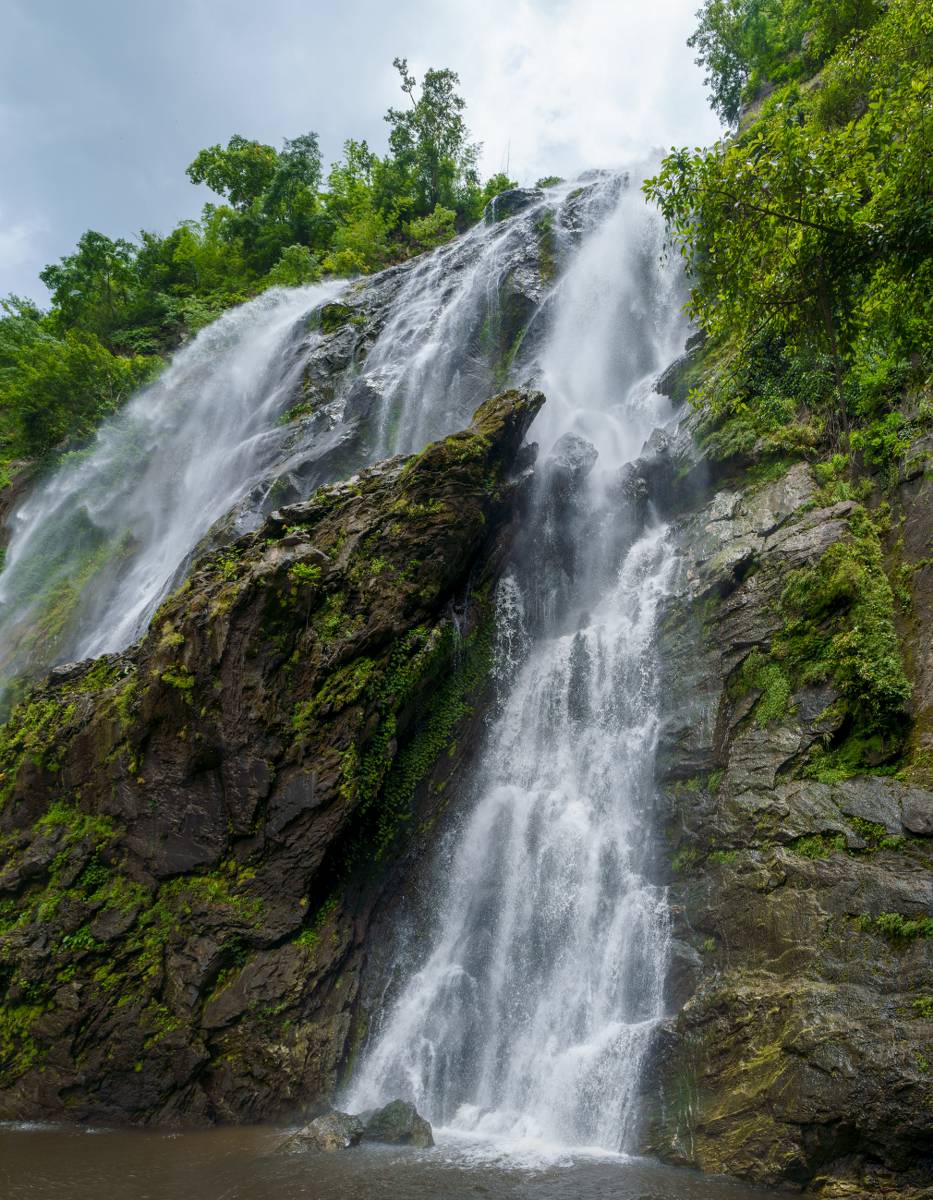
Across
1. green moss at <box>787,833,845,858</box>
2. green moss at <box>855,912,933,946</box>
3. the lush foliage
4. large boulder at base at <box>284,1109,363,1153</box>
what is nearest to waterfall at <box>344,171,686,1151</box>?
large boulder at base at <box>284,1109,363,1153</box>

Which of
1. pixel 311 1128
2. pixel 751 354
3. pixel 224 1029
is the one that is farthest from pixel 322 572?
pixel 751 354

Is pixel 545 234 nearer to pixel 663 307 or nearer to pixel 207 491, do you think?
pixel 663 307

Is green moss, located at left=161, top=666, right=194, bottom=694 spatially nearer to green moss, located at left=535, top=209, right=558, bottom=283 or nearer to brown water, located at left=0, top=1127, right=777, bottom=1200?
brown water, located at left=0, top=1127, right=777, bottom=1200

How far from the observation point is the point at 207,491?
2145 cm

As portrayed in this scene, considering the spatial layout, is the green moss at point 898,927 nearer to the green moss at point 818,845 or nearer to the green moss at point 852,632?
the green moss at point 818,845

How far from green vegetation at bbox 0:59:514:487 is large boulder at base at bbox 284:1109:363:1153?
2635 cm

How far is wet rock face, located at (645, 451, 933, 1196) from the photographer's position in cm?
Answer: 653

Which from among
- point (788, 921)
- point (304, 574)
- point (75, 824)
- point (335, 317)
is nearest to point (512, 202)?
point (335, 317)

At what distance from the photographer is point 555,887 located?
10.7m

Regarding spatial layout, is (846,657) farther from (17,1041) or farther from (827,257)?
(17,1041)

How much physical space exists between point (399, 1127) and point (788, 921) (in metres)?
5.20

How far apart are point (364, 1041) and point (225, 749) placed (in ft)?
15.7

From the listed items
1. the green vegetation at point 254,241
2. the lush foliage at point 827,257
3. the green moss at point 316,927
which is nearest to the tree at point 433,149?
the green vegetation at point 254,241

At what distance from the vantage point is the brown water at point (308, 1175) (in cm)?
659
